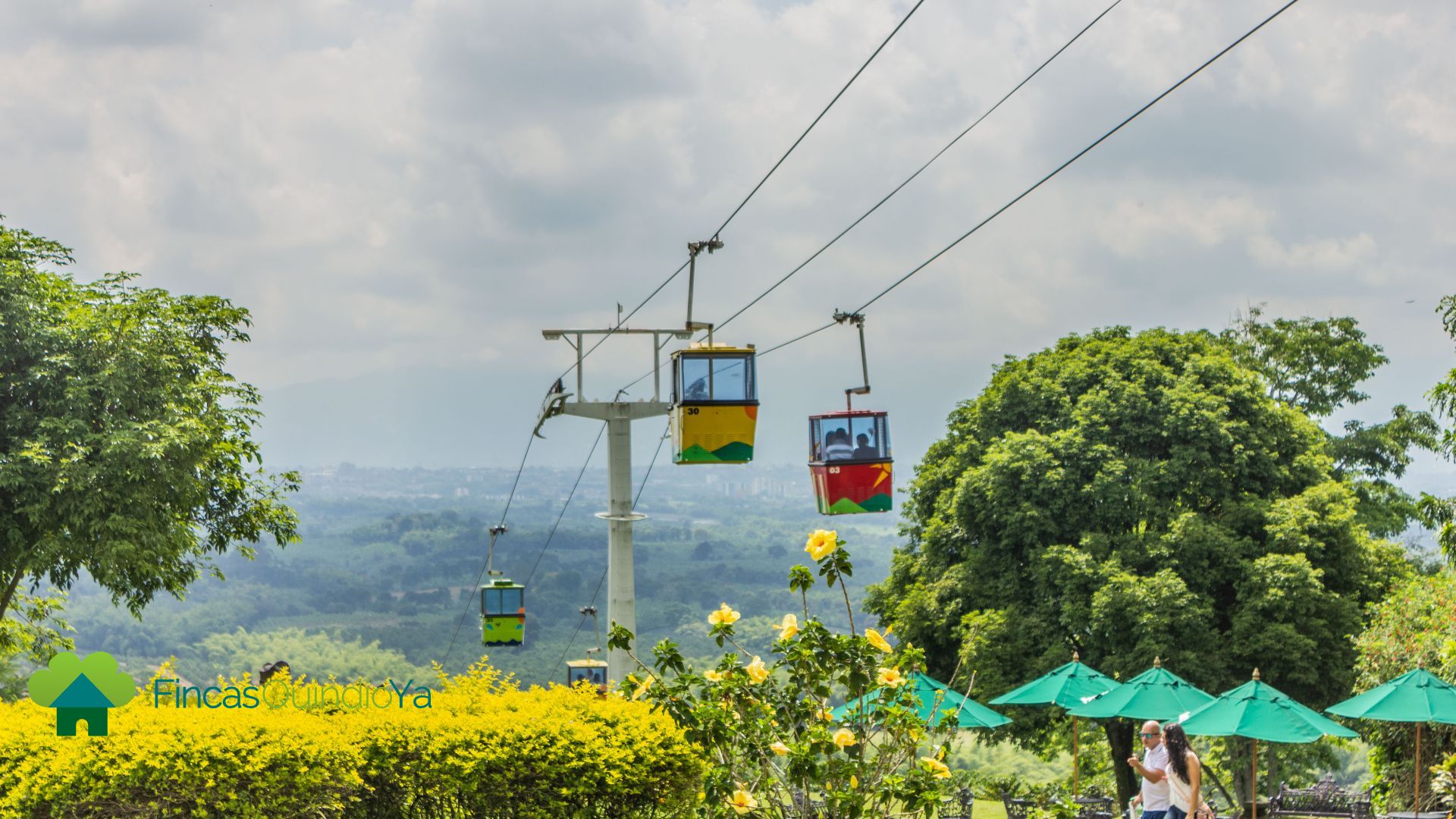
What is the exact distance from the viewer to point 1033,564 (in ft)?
67.5

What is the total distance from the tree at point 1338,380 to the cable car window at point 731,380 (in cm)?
1889

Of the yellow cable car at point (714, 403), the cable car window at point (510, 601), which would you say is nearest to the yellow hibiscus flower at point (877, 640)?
the yellow cable car at point (714, 403)

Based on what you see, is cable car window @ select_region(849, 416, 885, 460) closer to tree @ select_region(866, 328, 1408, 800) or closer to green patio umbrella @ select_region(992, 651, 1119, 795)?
green patio umbrella @ select_region(992, 651, 1119, 795)

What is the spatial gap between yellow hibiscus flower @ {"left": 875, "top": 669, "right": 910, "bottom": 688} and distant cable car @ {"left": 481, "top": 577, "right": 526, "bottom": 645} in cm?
2045

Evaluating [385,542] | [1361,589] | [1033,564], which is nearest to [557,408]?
[1033,564]

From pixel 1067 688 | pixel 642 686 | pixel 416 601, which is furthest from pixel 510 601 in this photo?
pixel 416 601

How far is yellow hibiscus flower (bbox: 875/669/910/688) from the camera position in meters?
6.71

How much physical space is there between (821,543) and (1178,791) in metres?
5.50

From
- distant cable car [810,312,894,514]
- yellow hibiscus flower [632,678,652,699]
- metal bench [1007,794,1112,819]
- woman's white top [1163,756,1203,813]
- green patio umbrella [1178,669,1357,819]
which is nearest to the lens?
yellow hibiscus flower [632,678,652,699]

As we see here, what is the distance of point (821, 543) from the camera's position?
6.81 metres

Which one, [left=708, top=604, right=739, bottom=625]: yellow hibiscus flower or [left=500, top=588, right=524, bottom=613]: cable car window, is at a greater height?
[left=708, top=604, right=739, bottom=625]: yellow hibiscus flower

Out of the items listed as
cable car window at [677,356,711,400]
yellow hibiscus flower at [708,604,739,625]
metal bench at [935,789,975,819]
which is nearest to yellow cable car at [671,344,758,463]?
cable car window at [677,356,711,400]

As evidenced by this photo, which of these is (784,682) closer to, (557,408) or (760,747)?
(760,747)

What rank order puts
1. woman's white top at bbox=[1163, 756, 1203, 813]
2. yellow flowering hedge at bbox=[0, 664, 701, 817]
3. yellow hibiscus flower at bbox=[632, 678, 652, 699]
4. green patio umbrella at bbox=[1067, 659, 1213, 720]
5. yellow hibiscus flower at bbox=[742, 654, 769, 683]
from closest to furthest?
yellow hibiscus flower at bbox=[742, 654, 769, 683], yellow hibiscus flower at bbox=[632, 678, 652, 699], yellow flowering hedge at bbox=[0, 664, 701, 817], woman's white top at bbox=[1163, 756, 1203, 813], green patio umbrella at bbox=[1067, 659, 1213, 720]
